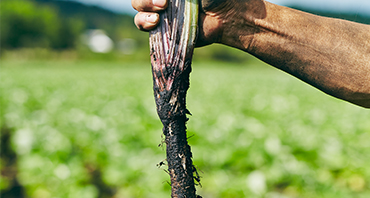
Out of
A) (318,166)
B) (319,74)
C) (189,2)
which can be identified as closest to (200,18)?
(189,2)

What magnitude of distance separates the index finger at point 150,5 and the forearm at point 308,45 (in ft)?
0.98

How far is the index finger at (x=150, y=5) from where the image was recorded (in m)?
1.15

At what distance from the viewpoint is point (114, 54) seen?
49.3 metres

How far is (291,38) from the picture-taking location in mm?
1281

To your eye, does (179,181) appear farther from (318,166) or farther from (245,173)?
(318,166)

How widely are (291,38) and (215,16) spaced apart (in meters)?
0.36

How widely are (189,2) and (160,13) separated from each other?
0.41 ft

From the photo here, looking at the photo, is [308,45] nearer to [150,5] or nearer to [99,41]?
[150,5]

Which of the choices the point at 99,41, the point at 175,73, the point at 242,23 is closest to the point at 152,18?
the point at 175,73

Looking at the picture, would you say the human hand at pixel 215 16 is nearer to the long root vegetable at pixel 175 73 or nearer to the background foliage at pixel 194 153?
the long root vegetable at pixel 175 73

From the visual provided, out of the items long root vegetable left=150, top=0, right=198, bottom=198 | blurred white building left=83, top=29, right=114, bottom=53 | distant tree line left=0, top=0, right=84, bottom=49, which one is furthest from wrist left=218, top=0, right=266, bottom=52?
blurred white building left=83, top=29, right=114, bottom=53

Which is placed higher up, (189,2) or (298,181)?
(189,2)

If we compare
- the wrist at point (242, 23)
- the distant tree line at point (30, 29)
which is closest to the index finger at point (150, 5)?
the wrist at point (242, 23)

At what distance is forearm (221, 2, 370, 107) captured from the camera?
1279 mm
